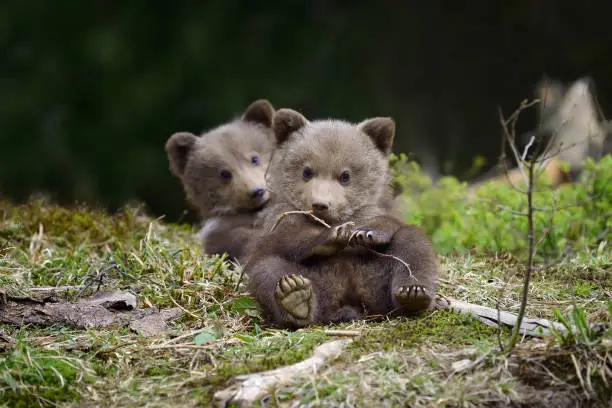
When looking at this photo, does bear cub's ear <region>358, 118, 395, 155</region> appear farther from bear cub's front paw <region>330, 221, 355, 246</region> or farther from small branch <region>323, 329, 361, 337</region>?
small branch <region>323, 329, 361, 337</region>

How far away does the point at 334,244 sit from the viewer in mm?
4148

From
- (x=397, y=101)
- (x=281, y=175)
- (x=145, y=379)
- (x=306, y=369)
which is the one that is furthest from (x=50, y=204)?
(x=397, y=101)

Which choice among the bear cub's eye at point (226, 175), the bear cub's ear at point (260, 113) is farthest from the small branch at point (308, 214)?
the bear cub's ear at point (260, 113)

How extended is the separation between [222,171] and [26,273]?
1972mm

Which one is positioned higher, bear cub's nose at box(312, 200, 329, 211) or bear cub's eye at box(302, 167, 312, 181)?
bear cub's eye at box(302, 167, 312, 181)

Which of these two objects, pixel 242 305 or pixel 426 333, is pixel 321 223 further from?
pixel 426 333

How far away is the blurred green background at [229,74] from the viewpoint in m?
9.81

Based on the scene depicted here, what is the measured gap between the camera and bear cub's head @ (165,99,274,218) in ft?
20.8

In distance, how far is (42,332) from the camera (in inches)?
156

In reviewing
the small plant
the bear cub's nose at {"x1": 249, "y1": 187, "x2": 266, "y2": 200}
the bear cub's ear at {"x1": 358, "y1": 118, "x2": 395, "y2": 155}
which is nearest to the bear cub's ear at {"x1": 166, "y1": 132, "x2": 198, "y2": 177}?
the bear cub's nose at {"x1": 249, "y1": 187, "x2": 266, "y2": 200}

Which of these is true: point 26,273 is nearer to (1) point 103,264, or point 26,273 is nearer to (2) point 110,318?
(1) point 103,264

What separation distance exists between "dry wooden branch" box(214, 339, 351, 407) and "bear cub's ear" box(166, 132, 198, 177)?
3.54 meters

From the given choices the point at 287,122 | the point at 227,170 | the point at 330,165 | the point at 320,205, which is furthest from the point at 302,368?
the point at 227,170

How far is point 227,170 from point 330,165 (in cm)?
206
